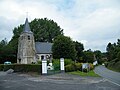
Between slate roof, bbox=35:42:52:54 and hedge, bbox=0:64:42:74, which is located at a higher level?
slate roof, bbox=35:42:52:54

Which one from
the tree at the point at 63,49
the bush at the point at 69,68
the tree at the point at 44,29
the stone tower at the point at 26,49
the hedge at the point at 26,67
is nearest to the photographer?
the hedge at the point at 26,67

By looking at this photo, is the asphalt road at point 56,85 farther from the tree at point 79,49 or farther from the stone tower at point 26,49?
the tree at point 79,49

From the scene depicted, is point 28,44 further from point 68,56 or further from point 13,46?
point 68,56

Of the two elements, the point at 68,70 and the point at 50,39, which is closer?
the point at 68,70

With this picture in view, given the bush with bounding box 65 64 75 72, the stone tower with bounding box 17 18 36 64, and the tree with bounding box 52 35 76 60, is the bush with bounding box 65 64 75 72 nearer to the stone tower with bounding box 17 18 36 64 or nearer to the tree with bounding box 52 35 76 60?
the tree with bounding box 52 35 76 60

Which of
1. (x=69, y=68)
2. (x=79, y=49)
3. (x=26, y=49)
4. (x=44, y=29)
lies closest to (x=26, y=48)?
(x=26, y=49)

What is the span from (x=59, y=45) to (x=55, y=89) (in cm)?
4351

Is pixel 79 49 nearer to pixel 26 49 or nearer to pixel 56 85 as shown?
pixel 26 49

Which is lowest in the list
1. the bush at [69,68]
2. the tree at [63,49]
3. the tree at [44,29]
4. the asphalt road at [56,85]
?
the asphalt road at [56,85]

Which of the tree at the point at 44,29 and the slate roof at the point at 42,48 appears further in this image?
the tree at the point at 44,29

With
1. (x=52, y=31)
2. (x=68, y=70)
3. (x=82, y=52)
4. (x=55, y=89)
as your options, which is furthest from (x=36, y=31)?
(x=55, y=89)

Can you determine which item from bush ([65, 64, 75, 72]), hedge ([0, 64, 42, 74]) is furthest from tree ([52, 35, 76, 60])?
bush ([65, 64, 75, 72])

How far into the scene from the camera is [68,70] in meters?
37.6

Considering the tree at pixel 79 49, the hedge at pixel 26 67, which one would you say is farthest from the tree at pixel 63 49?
the tree at pixel 79 49
